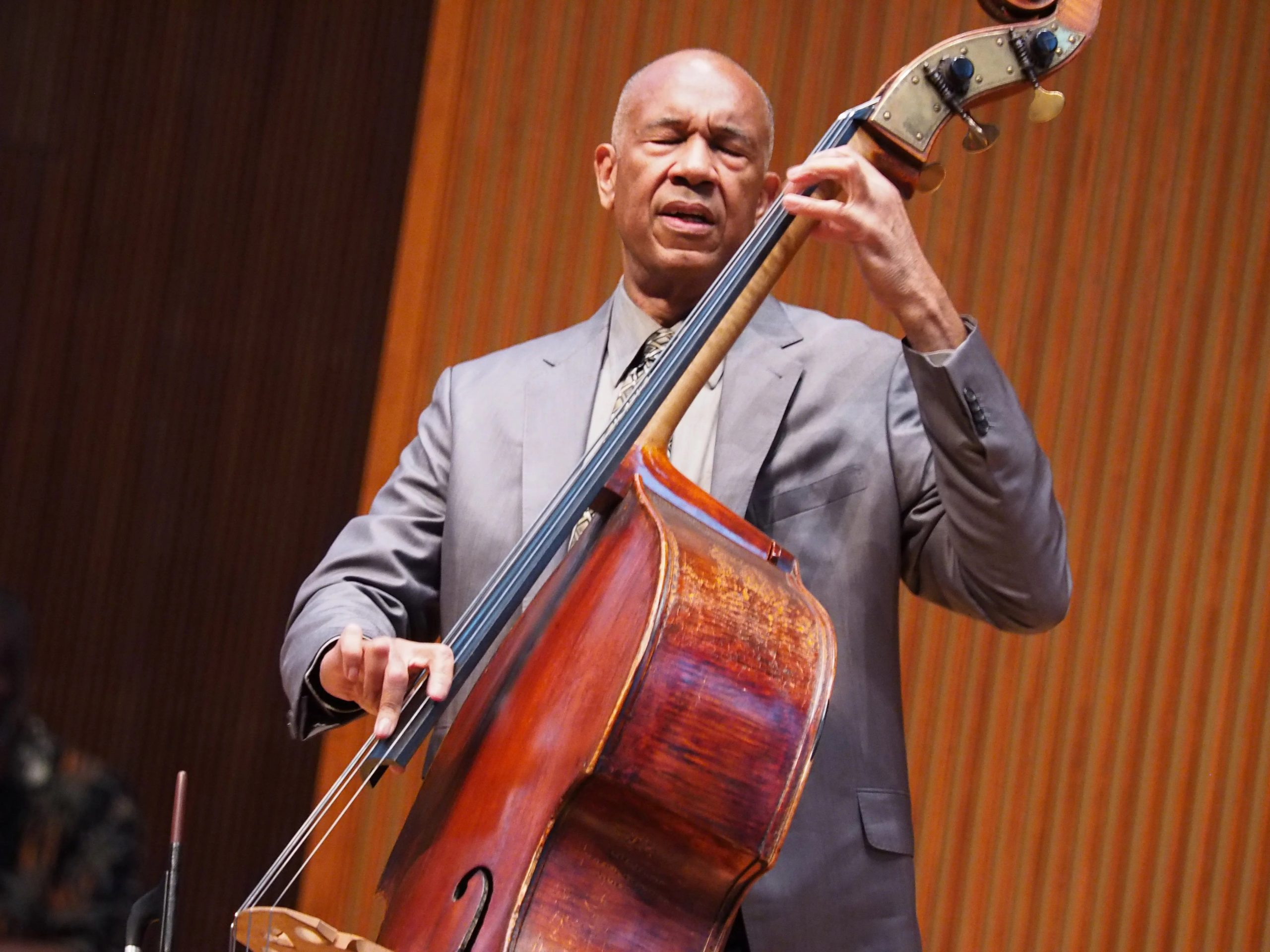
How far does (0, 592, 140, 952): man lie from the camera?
150 centimetres

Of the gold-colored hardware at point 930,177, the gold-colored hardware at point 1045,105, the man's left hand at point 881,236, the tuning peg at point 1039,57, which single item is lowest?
the man's left hand at point 881,236

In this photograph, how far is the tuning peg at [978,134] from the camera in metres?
1.29

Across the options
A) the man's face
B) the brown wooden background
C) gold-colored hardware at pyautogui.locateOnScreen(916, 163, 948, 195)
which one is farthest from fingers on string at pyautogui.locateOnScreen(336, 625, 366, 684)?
the brown wooden background

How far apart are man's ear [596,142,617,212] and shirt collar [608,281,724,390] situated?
4.8 inches

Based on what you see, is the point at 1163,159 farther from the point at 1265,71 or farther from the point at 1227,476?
the point at 1227,476

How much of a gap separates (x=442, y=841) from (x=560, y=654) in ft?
0.54

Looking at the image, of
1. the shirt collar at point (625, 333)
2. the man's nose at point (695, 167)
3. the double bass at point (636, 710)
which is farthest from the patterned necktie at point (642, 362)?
the double bass at point (636, 710)

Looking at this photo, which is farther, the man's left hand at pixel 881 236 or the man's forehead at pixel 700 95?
the man's forehead at pixel 700 95

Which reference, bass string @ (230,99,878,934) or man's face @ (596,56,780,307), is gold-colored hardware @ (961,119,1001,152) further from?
man's face @ (596,56,780,307)

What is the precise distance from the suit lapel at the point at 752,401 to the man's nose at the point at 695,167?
146mm

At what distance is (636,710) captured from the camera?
3.48ft

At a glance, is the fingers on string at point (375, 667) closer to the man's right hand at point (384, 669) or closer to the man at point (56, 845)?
the man's right hand at point (384, 669)

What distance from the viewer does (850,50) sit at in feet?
8.07

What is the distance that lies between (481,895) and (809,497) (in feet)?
1.69
